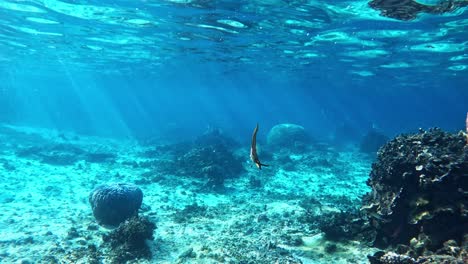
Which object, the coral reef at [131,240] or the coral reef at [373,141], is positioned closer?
the coral reef at [131,240]

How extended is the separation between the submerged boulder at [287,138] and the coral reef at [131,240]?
77.0ft

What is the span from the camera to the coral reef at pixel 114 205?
11211mm

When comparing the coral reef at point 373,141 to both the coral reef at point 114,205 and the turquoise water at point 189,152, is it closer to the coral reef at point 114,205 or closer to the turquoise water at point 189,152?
the turquoise water at point 189,152

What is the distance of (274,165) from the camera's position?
23547mm

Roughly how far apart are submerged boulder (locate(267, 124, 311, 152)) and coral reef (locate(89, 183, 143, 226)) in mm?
21557

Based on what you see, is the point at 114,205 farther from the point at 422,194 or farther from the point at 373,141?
the point at 373,141

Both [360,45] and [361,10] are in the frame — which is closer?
[361,10]

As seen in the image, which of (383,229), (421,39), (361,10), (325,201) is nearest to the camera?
(383,229)

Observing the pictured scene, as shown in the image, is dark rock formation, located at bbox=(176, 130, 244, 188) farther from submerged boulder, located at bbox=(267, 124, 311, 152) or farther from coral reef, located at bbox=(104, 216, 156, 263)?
submerged boulder, located at bbox=(267, 124, 311, 152)

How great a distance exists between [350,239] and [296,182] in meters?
10.5

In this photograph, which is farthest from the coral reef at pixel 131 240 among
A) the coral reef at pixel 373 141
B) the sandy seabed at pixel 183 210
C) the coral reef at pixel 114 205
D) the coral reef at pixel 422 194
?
the coral reef at pixel 373 141

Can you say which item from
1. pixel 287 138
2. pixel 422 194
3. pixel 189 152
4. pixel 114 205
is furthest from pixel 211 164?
pixel 287 138

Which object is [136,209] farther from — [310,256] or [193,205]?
[310,256]

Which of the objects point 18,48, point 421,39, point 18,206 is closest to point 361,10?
point 421,39
